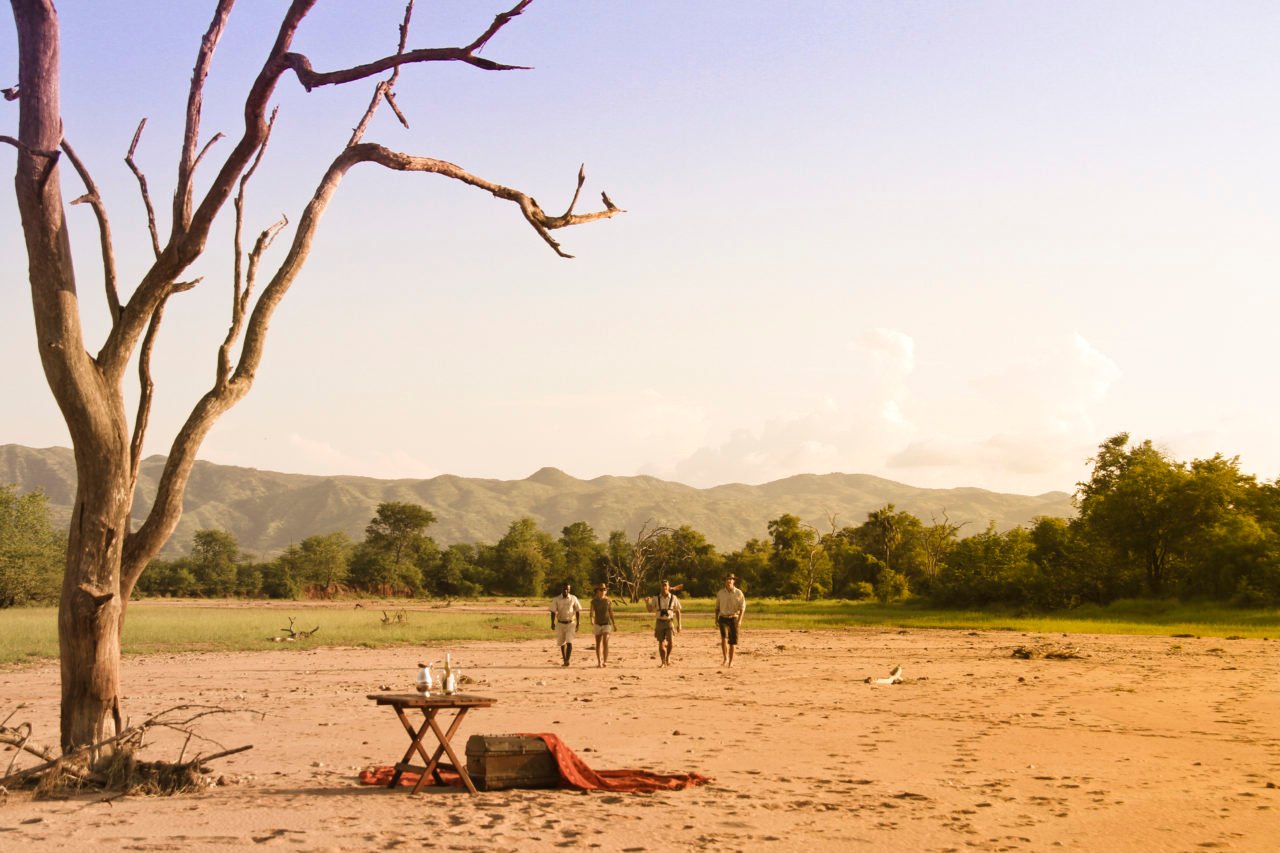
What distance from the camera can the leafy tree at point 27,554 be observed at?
6712 centimetres

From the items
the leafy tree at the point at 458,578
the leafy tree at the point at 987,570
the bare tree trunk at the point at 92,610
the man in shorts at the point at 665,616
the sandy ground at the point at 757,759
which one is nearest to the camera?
the sandy ground at the point at 757,759

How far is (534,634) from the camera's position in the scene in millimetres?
40156

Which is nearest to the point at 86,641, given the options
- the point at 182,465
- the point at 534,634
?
the point at 182,465

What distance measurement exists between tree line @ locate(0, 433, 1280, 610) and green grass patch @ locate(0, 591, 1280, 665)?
296 centimetres

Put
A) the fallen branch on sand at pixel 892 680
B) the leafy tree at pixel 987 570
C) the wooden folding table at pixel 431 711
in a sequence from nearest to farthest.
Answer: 1. the wooden folding table at pixel 431 711
2. the fallen branch on sand at pixel 892 680
3. the leafy tree at pixel 987 570

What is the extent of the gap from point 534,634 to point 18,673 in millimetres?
18504

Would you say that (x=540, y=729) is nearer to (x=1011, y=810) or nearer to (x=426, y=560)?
(x=1011, y=810)

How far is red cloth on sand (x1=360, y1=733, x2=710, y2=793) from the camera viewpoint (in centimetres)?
1046

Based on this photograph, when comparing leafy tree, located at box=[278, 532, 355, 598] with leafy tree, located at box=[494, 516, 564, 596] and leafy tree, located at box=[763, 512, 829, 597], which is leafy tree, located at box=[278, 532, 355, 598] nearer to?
leafy tree, located at box=[494, 516, 564, 596]

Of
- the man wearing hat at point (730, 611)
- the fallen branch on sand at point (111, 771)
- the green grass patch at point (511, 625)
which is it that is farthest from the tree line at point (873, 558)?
the fallen branch on sand at point (111, 771)

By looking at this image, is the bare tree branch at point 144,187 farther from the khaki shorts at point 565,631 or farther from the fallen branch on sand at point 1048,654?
the fallen branch on sand at point 1048,654

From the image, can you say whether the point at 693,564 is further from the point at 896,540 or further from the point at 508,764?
the point at 508,764

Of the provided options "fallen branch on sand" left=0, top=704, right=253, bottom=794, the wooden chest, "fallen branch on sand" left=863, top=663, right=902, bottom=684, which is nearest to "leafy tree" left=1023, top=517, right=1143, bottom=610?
"fallen branch on sand" left=863, top=663, right=902, bottom=684

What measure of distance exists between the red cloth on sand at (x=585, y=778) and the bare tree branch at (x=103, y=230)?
4.65m
